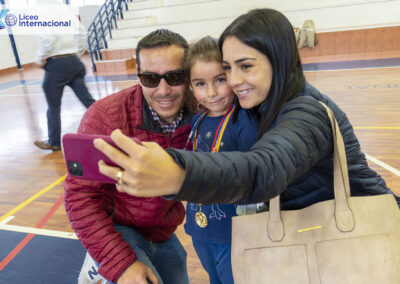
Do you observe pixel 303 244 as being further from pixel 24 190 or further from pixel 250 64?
pixel 24 190

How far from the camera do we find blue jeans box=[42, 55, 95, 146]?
173 inches

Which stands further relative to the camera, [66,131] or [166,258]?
[66,131]

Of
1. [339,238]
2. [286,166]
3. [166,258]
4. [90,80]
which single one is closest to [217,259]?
[166,258]

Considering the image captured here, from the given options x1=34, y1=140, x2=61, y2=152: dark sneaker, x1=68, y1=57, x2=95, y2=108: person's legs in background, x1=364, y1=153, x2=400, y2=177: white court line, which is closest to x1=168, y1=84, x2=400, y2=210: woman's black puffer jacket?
x1=364, y1=153, x2=400, y2=177: white court line

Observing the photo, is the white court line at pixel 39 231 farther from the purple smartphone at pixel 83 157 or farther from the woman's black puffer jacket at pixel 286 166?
the woman's black puffer jacket at pixel 286 166

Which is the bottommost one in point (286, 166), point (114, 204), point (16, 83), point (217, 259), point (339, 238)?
point (16, 83)

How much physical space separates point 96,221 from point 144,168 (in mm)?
996

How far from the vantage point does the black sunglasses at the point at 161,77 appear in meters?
1.65

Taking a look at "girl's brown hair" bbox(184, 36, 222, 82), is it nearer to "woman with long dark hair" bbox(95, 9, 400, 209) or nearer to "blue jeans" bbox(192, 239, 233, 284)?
"woman with long dark hair" bbox(95, 9, 400, 209)

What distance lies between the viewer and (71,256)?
2559 mm

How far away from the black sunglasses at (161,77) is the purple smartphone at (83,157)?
0.84m

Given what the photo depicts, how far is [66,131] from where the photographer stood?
5.61 meters

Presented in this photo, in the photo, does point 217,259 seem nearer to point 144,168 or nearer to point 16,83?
point 144,168

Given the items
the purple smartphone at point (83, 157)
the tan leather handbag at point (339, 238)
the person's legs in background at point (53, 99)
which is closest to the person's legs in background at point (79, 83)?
the person's legs in background at point (53, 99)
